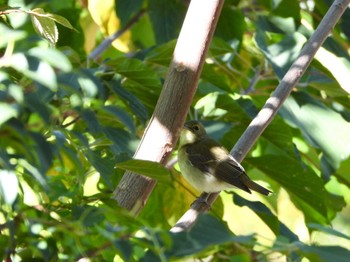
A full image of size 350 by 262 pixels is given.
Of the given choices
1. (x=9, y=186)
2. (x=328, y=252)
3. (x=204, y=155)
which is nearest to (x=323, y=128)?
(x=204, y=155)

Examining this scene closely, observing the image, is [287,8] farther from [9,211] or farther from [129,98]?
[9,211]

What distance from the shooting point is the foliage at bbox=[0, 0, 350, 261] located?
4.06 ft

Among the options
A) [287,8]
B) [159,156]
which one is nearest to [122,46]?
[287,8]

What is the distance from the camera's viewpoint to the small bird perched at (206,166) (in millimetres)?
3429

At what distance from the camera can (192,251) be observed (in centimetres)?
125

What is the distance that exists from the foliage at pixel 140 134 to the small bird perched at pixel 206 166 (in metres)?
0.08

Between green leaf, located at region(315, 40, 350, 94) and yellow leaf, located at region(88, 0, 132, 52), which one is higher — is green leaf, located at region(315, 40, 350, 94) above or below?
above

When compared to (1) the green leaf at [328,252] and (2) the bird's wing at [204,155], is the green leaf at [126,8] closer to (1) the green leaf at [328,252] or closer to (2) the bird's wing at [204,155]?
(2) the bird's wing at [204,155]

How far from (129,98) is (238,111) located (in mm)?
568

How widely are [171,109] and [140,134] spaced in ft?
3.44

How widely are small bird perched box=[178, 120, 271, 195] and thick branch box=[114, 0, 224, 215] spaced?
3.33ft

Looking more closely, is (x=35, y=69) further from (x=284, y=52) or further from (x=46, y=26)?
(x=284, y=52)

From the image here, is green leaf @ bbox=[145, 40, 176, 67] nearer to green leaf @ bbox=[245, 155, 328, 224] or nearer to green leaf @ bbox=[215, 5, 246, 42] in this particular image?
green leaf @ bbox=[245, 155, 328, 224]

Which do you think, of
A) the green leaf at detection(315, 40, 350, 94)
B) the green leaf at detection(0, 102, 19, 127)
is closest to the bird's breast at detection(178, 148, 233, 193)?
the green leaf at detection(315, 40, 350, 94)
